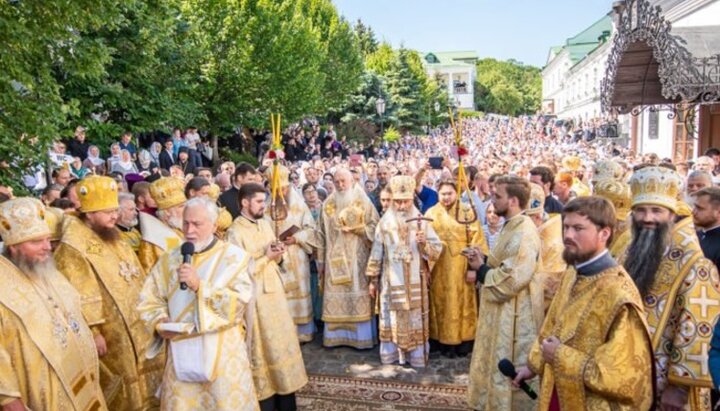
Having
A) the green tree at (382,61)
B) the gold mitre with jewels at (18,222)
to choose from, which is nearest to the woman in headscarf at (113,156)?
the gold mitre with jewels at (18,222)

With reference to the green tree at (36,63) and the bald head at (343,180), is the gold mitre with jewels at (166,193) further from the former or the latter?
the bald head at (343,180)

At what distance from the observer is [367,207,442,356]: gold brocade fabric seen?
6.36 metres

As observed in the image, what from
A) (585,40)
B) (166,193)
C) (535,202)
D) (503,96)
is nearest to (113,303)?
(166,193)

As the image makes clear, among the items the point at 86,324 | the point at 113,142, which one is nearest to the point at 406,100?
the point at 113,142

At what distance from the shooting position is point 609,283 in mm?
2852

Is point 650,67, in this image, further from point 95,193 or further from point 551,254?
point 95,193

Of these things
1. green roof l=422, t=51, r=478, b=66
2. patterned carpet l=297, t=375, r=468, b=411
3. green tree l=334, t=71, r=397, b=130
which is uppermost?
green roof l=422, t=51, r=478, b=66

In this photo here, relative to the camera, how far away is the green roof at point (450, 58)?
103m

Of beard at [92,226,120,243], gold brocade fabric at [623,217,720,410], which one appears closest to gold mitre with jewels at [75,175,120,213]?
beard at [92,226,120,243]

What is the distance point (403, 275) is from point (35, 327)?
3.75 metres

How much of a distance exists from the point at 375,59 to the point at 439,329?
42.0 meters

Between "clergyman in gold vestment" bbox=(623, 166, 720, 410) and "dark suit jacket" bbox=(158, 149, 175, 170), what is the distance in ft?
43.7

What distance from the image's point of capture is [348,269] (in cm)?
702

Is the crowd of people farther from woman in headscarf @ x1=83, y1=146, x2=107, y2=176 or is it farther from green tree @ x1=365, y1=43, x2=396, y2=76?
green tree @ x1=365, y1=43, x2=396, y2=76
